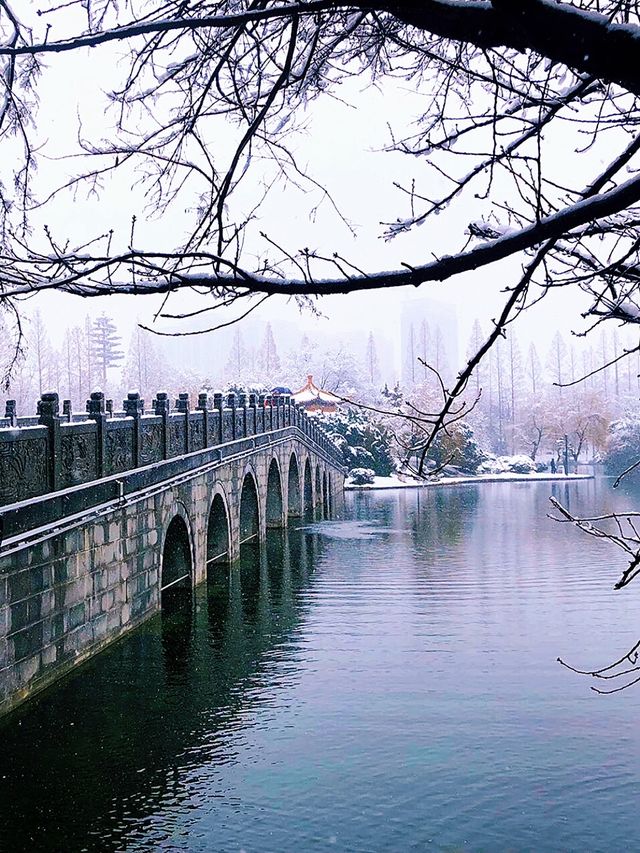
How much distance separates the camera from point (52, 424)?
12328 millimetres

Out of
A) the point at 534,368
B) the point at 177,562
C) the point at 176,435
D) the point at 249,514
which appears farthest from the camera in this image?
the point at 534,368

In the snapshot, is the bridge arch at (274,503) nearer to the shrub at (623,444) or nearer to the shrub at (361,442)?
the shrub at (361,442)

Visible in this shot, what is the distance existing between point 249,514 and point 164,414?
11163 mm

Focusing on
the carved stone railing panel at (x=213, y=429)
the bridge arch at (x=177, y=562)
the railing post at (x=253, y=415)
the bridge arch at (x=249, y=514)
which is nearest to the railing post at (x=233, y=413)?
the railing post at (x=253, y=415)

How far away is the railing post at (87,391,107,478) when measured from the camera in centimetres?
1422

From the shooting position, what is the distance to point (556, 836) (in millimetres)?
8680

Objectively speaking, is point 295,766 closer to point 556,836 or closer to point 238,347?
point 556,836

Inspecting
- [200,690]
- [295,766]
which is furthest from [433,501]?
[295,766]

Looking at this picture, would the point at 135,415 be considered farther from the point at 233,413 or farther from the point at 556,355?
the point at 556,355

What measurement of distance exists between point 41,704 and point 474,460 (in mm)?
50883

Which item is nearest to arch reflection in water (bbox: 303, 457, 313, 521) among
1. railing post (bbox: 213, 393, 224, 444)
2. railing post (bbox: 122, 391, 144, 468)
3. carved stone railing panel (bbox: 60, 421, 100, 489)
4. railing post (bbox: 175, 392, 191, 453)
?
railing post (bbox: 213, 393, 224, 444)

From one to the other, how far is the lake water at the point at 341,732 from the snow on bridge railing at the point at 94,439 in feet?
8.97

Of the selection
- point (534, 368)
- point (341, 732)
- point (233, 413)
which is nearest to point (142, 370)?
point (534, 368)

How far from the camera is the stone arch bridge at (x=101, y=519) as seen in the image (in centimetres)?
1115
